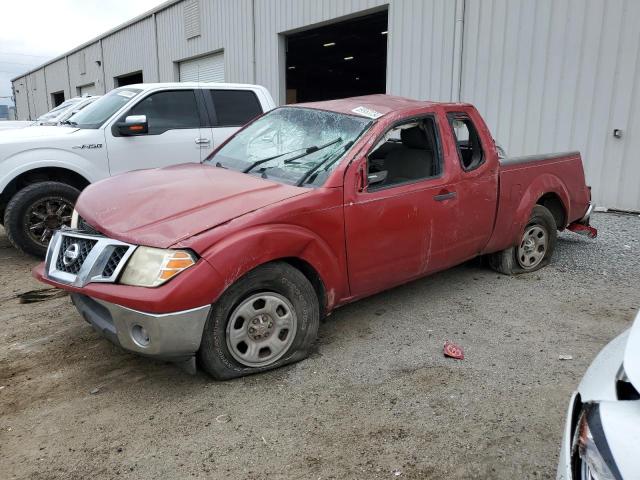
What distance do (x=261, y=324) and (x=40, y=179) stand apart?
4.25 meters

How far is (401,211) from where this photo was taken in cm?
391

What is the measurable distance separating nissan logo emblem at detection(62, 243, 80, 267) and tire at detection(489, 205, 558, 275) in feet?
13.1

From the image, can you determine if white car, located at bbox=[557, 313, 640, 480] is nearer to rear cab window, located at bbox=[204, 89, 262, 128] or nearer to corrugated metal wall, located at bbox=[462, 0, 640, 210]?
rear cab window, located at bbox=[204, 89, 262, 128]

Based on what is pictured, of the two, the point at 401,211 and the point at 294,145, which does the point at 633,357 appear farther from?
the point at 294,145

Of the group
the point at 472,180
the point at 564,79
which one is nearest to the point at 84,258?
the point at 472,180

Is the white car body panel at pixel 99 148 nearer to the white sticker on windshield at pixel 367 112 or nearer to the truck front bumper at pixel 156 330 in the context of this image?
the white sticker on windshield at pixel 367 112

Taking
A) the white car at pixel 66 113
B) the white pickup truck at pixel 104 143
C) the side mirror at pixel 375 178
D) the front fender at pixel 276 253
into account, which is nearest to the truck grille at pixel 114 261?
the front fender at pixel 276 253

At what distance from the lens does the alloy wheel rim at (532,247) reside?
5410 millimetres

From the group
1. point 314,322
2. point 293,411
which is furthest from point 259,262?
point 293,411

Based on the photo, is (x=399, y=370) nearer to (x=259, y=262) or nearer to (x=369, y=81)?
(x=259, y=262)

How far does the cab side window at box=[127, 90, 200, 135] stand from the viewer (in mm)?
6691

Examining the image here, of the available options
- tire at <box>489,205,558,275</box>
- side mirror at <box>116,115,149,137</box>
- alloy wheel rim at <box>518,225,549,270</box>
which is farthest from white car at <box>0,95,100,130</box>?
alloy wheel rim at <box>518,225,549,270</box>

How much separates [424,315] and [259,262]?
6.16 ft

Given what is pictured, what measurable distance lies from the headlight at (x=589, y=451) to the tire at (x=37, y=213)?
5.80m
